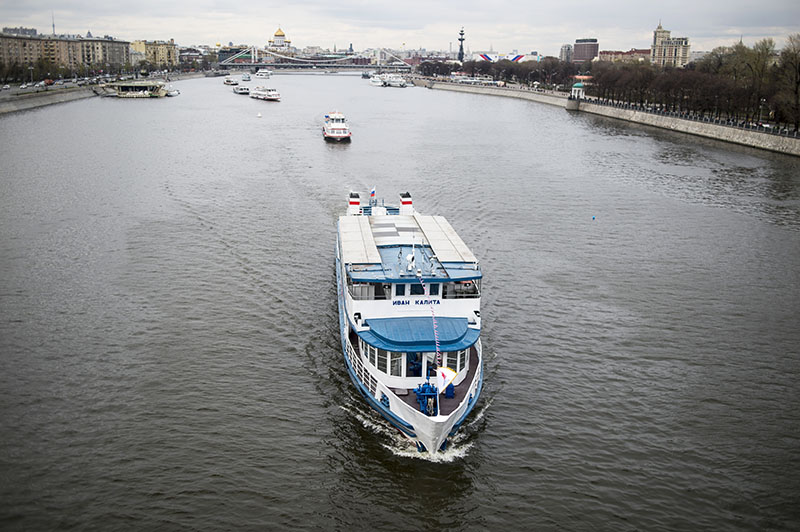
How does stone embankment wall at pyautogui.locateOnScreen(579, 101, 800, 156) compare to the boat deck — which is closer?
the boat deck

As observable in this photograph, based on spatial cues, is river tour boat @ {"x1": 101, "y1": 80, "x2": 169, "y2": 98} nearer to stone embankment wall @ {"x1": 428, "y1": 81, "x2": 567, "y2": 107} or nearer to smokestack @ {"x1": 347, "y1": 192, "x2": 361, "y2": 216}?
stone embankment wall @ {"x1": 428, "y1": 81, "x2": 567, "y2": 107}

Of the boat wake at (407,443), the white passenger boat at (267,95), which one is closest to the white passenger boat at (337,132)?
the boat wake at (407,443)

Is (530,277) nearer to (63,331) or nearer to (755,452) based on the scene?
(755,452)

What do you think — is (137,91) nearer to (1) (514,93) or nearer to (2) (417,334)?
(1) (514,93)

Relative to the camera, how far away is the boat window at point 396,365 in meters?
17.5

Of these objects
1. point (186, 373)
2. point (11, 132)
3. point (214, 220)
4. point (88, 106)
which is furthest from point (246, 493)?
point (88, 106)

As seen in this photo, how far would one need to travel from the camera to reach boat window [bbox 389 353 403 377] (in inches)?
691

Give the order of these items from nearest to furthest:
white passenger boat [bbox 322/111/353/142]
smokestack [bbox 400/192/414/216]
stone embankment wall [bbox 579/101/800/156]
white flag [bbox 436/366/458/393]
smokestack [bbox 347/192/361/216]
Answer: white flag [bbox 436/366/458/393] → smokestack [bbox 400/192/414/216] → smokestack [bbox 347/192/361/216] → stone embankment wall [bbox 579/101/800/156] → white passenger boat [bbox 322/111/353/142]

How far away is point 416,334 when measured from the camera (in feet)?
58.3

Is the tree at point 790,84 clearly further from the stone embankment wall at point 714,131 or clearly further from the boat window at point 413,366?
the boat window at point 413,366

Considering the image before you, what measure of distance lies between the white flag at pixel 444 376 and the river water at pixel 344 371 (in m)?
1.73

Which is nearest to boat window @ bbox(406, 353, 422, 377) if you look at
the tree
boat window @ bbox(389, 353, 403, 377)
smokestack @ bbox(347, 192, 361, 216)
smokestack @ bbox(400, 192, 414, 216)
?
boat window @ bbox(389, 353, 403, 377)

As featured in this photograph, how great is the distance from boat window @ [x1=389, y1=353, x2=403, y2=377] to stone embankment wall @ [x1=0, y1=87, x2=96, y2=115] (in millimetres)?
82355

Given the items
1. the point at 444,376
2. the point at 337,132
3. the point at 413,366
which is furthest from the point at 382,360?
the point at 337,132
